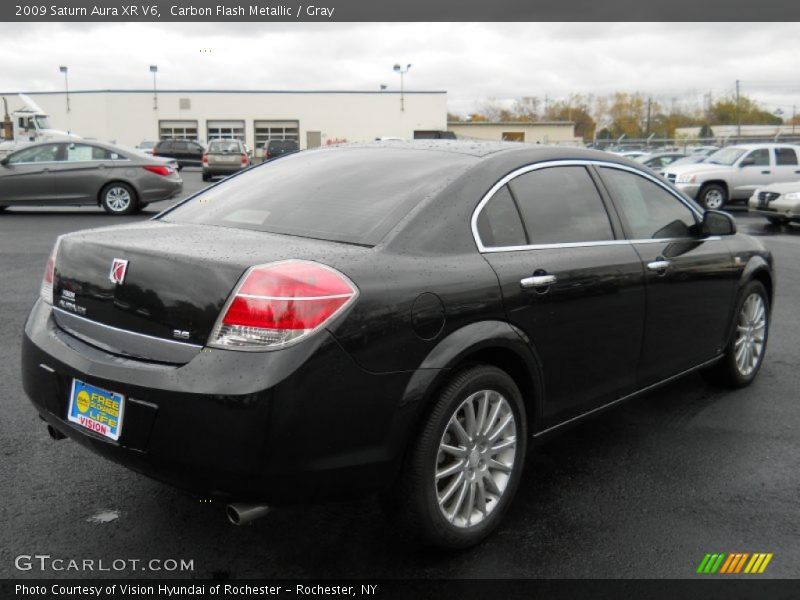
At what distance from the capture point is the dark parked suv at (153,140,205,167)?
43875mm

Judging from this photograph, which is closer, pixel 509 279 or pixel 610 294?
pixel 509 279

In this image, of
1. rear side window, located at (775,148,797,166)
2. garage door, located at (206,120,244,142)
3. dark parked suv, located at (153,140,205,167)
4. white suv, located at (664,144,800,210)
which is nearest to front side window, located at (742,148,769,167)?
white suv, located at (664,144,800,210)

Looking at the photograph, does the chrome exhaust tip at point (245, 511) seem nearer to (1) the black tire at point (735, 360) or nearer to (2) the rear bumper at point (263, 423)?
(2) the rear bumper at point (263, 423)

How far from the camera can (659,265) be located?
13.9 feet

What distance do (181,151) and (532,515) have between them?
43.4 meters

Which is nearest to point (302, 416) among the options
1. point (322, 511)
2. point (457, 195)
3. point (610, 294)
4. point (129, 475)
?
point (322, 511)

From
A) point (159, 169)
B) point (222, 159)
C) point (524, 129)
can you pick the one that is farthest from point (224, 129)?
point (159, 169)

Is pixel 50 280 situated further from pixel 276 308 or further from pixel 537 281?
pixel 537 281

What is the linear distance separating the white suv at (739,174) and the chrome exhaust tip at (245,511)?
1937 cm

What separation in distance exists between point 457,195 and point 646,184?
1695 mm

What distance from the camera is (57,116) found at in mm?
71688

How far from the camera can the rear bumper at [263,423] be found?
2611 mm

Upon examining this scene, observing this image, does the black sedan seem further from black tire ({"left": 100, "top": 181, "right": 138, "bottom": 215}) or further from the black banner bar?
black tire ({"left": 100, "top": 181, "right": 138, "bottom": 215})

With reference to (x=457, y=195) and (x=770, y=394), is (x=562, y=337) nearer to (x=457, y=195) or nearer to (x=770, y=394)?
(x=457, y=195)
